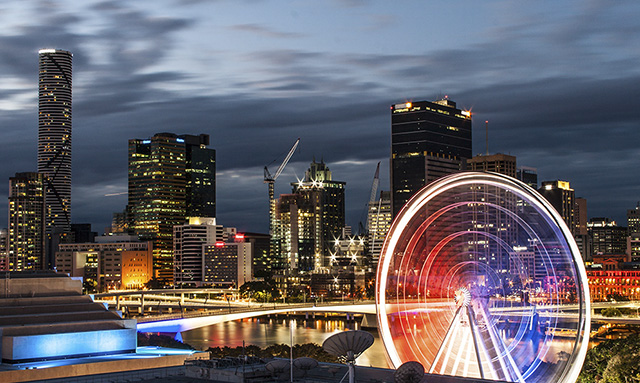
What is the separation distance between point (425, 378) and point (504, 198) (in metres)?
13.4

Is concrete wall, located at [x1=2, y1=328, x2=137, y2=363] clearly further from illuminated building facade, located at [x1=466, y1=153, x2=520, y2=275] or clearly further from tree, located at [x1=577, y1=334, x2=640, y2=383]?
tree, located at [x1=577, y1=334, x2=640, y2=383]

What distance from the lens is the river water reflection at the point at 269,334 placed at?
325 feet

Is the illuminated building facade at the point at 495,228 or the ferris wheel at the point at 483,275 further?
the illuminated building facade at the point at 495,228

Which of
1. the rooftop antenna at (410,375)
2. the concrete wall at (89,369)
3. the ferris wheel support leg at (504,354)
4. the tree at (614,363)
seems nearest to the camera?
the rooftop antenna at (410,375)

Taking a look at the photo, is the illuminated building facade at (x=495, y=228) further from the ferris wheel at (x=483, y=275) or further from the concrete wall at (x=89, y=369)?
the concrete wall at (x=89, y=369)

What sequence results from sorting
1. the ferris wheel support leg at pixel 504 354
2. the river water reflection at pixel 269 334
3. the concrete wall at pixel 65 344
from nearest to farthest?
the ferris wheel support leg at pixel 504 354 → the concrete wall at pixel 65 344 → the river water reflection at pixel 269 334

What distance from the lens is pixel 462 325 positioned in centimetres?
4353

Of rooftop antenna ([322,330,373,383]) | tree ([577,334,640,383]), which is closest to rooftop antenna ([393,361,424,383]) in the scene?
rooftop antenna ([322,330,373,383])

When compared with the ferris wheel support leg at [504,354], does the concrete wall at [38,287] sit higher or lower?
higher

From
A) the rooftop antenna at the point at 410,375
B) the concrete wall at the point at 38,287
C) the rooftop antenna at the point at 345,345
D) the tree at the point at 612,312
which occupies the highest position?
the concrete wall at the point at 38,287

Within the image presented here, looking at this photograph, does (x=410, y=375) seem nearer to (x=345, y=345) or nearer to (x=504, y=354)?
(x=345, y=345)

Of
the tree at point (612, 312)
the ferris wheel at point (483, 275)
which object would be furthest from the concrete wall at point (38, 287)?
the tree at point (612, 312)

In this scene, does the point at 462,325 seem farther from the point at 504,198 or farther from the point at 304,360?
the point at 304,360

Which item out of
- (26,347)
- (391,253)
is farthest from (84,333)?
(391,253)
